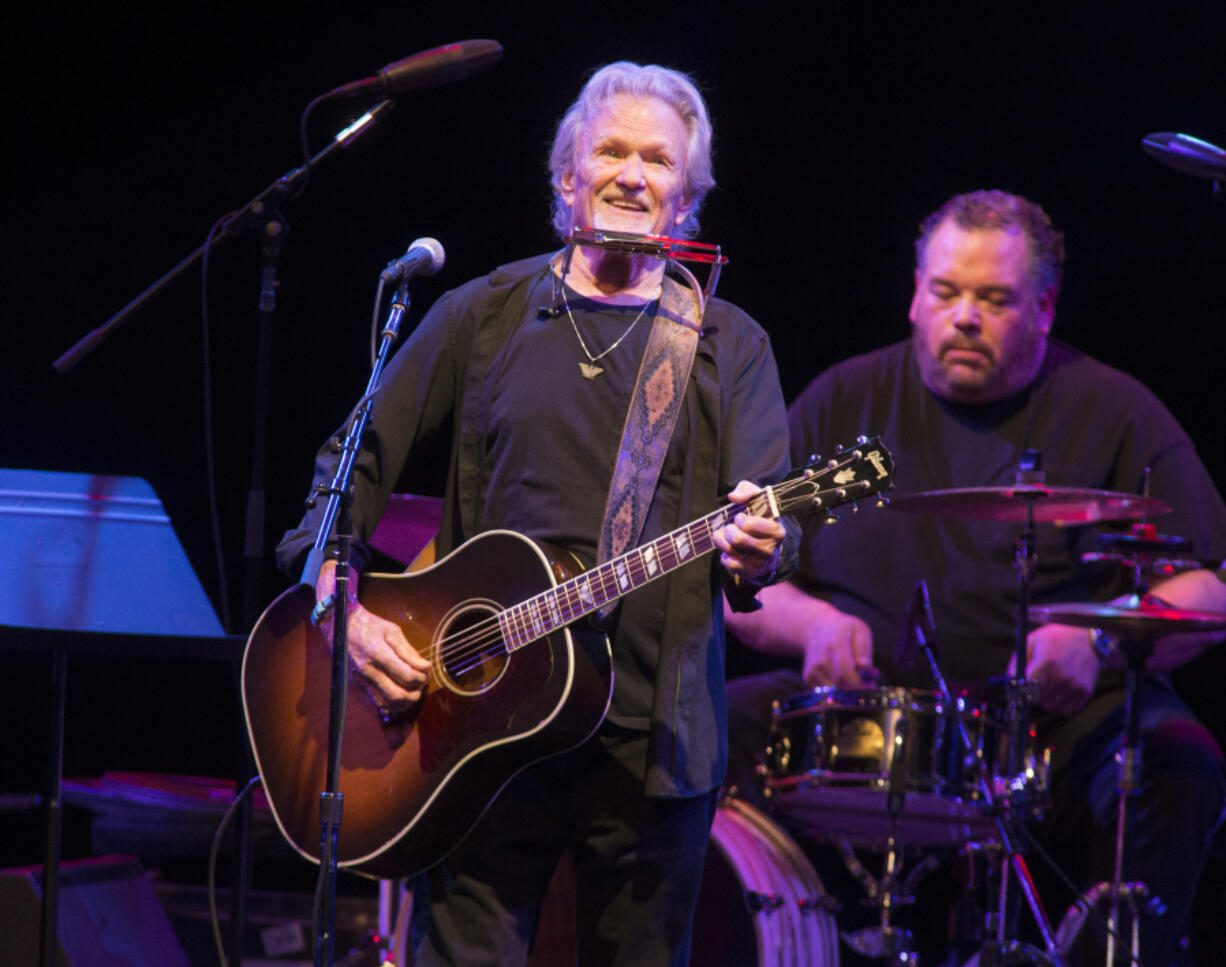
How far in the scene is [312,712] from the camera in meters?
2.42

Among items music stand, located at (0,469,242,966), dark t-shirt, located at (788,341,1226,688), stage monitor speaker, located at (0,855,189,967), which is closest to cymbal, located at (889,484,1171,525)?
dark t-shirt, located at (788,341,1226,688)

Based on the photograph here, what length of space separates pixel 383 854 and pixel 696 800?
0.53m

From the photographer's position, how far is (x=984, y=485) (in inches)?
164

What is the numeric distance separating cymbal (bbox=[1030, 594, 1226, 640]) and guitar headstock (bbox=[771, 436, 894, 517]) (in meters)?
1.35

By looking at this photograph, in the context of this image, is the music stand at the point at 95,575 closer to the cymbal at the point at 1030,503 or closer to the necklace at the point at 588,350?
the necklace at the point at 588,350

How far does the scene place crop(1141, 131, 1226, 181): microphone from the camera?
2.92m

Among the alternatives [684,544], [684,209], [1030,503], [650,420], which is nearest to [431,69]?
[684,209]

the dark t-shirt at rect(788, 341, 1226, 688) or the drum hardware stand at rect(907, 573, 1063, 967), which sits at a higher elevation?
the dark t-shirt at rect(788, 341, 1226, 688)

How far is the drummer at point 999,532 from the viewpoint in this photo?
12.7ft

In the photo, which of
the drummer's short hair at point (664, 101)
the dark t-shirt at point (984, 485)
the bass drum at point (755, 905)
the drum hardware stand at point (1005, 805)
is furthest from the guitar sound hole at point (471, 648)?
the dark t-shirt at point (984, 485)

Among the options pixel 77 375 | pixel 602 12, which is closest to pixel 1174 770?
pixel 602 12

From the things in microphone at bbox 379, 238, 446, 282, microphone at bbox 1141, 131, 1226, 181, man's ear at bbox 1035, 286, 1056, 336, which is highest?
microphone at bbox 1141, 131, 1226, 181

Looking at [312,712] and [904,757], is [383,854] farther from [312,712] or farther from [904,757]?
[904,757]

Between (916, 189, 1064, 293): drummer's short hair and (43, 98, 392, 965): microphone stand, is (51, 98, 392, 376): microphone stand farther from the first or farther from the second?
(916, 189, 1064, 293): drummer's short hair
